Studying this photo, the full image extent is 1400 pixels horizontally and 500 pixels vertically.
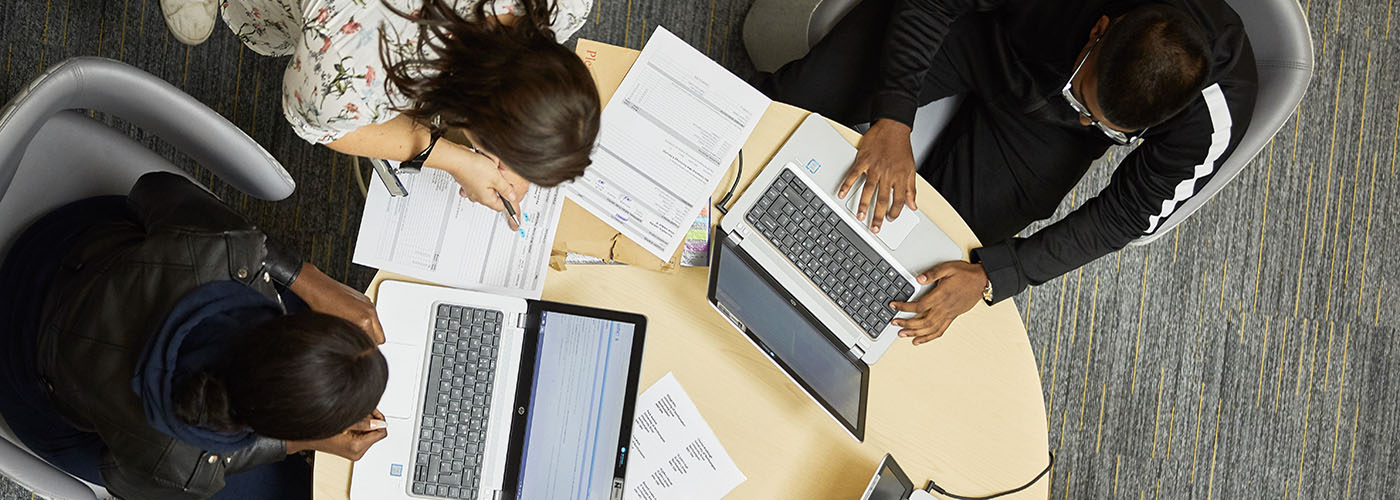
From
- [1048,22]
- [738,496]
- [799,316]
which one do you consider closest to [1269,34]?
[1048,22]

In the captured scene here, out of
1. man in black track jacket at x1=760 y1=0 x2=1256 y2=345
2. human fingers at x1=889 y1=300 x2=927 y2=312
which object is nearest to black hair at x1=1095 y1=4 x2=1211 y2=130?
man in black track jacket at x1=760 y1=0 x2=1256 y2=345

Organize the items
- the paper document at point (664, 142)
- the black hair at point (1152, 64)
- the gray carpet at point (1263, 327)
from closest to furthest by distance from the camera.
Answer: the black hair at point (1152, 64), the paper document at point (664, 142), the gray carpet at point (1263, 327)

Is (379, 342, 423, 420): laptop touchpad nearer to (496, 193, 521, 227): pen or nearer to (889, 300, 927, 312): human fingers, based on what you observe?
(496, 193, 521, 227): pen

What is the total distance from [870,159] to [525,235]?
22.3 inches

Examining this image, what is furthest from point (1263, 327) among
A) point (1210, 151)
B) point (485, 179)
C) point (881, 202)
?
point (485, 179)

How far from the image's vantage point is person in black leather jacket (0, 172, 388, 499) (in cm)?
96

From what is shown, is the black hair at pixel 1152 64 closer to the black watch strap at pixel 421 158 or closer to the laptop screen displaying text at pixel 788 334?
the laptop screen displaying text at pixel 788 334

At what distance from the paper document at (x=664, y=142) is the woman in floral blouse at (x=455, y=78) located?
26 centimetres

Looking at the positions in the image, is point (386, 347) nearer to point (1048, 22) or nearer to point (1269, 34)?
point (1048, 22)

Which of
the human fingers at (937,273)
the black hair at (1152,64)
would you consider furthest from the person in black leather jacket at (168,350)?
the black hair at (1152,64)

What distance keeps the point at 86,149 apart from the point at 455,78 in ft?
2.18

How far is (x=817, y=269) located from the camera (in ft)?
4.51

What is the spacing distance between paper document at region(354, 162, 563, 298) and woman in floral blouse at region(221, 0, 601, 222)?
7.3 inches

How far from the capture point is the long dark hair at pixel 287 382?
941mm
